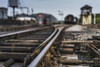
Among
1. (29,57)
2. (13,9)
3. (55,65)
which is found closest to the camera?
(29,57)

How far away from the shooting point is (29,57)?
243cm

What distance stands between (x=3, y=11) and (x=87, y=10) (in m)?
29.5

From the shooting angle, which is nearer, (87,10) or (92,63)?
(92,63)

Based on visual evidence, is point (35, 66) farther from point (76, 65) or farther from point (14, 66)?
point (76, 65)

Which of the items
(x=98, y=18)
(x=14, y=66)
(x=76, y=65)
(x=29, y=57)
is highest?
(x=98, y=18)

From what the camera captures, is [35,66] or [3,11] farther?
[3,11]

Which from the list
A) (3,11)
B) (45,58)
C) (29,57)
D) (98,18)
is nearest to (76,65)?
(45,58)

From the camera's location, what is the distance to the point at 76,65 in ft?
11.1

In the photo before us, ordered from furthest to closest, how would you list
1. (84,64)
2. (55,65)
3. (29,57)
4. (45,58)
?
(84,64) → (55,65) → (45,58) → (29,57)

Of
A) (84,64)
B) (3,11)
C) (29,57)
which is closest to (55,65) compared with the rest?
(84,64)

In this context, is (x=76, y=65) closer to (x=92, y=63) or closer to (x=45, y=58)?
(x=92, y=63)

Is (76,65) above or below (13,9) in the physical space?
below

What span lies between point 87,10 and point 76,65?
52.1 meters

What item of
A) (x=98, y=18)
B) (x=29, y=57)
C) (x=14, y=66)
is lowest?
(x=14, y=66)
